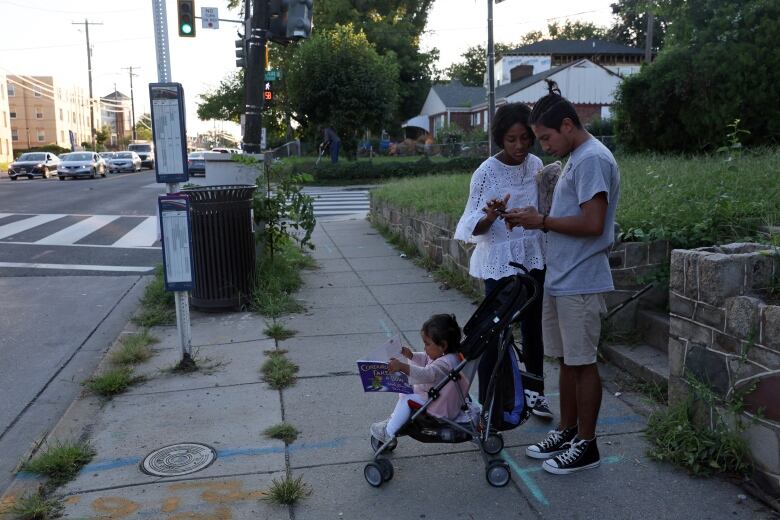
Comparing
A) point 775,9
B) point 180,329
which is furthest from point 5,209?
point 775,9

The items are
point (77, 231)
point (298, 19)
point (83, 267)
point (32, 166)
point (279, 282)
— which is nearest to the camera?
point (279, 282)

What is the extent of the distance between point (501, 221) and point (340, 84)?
1053 inches

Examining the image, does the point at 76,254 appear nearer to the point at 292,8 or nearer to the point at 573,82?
the point at 292,8

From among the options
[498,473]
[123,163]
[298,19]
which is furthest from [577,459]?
[123,163]

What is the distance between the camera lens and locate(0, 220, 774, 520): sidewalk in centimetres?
339

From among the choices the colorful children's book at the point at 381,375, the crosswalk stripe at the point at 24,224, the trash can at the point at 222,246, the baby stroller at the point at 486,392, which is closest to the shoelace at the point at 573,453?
the baby stroller at the point at 486,392

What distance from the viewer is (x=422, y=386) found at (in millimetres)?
3660

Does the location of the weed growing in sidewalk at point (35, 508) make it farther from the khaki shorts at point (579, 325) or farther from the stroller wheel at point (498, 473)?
the khaki shorts at point (579, 325)

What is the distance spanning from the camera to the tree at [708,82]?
11938mm

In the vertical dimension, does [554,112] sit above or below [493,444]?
above

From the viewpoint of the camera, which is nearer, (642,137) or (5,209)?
(642,137)

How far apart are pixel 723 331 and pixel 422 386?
1530 millimetres

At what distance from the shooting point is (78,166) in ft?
126

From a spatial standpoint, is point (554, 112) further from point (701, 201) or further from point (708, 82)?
point (708, 82)
